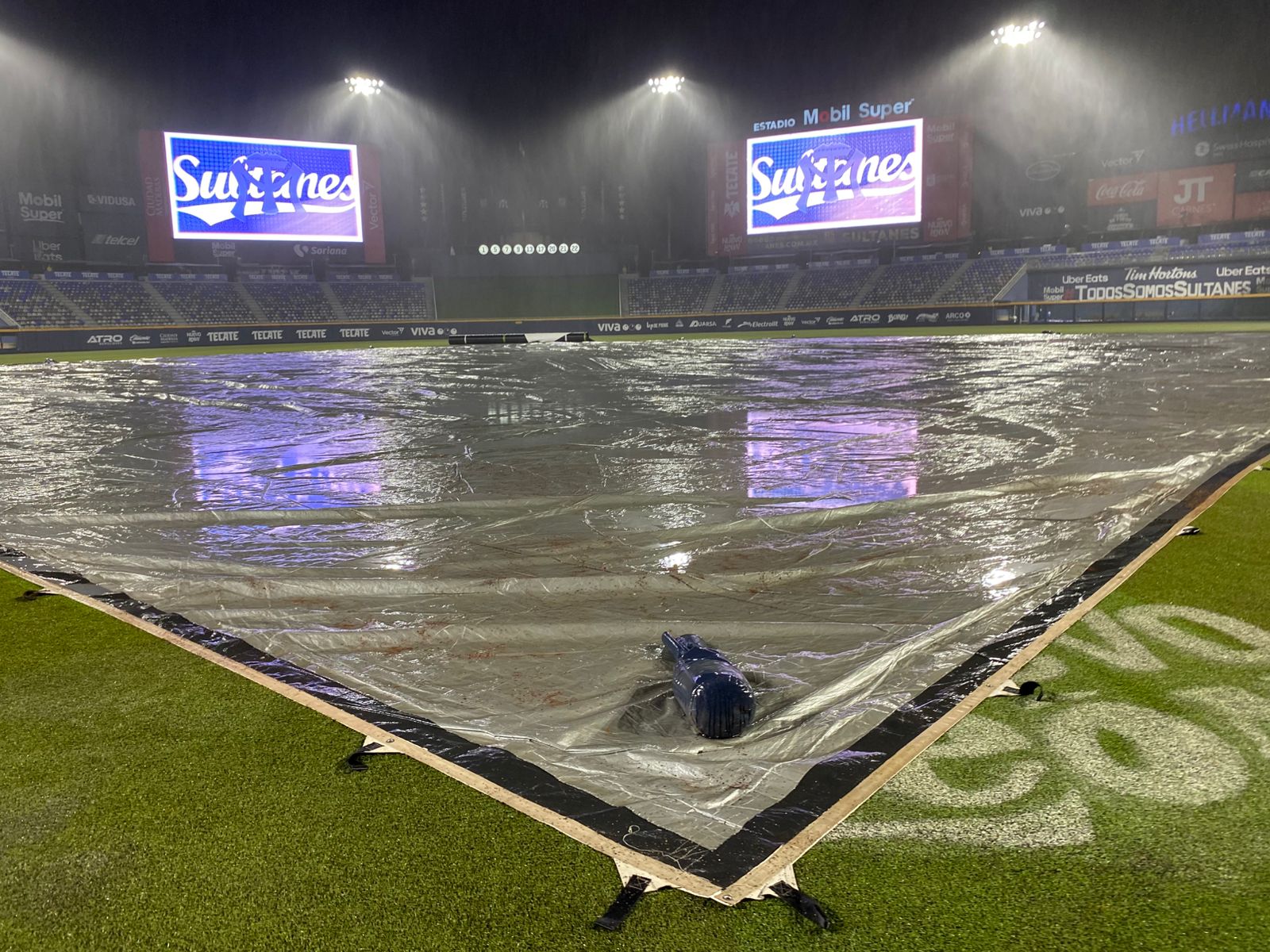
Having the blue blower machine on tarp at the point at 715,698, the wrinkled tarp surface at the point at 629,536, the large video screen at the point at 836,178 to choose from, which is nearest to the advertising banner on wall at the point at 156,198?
the large video screen at the point at 836,178

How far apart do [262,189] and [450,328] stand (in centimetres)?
1001

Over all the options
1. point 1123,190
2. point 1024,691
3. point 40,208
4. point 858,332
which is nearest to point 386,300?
point 40,208

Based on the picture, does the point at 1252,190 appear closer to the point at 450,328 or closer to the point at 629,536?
the point at 450,328

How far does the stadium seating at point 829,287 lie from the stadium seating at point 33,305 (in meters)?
28.6

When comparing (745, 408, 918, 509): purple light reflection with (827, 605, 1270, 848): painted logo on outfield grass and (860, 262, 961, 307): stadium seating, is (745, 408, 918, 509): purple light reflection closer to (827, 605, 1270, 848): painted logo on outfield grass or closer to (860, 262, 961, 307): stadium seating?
(827, 605, 1270, 848): painted logo on outfield grass

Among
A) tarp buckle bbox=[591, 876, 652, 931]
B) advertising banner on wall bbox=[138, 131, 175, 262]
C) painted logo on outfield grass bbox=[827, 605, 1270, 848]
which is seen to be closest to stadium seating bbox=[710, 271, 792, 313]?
advertising banner on wall bbox=[138, 131, 175, 262]

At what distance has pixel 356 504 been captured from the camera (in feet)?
13.5

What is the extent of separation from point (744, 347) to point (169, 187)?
88.6 feet

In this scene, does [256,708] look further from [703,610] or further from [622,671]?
[703,610]

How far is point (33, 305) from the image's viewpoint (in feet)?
94.8

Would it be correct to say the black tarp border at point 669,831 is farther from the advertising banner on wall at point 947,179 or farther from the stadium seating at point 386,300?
the stadium seating at point 386,300

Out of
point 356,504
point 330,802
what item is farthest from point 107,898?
point 356,504

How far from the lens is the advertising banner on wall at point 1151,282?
26172 millimetres

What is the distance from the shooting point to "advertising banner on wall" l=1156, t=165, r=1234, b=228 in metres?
29.4
